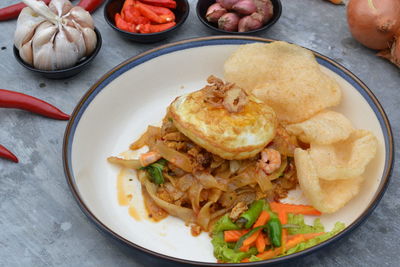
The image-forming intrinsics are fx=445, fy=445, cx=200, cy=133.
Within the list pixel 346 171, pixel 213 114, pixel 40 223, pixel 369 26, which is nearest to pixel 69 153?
pixel 40 223

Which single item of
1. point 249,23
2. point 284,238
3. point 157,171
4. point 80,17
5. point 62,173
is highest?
point 249,23

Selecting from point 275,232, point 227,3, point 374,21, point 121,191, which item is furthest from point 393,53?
point 121,191

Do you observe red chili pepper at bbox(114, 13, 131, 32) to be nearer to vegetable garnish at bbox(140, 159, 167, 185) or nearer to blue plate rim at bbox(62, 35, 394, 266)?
blue plate rim at bbox(62, 35, 394, 266)

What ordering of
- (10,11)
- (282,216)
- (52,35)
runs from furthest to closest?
(10,11)
(52,35)
(282,216)

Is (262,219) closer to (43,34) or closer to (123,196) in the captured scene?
(123,196)

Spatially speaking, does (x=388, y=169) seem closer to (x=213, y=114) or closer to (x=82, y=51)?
(x=213, y=114)

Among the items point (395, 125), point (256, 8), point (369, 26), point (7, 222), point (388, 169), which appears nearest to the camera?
point (388, 169)

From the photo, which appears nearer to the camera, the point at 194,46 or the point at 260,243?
the point at 260,243
